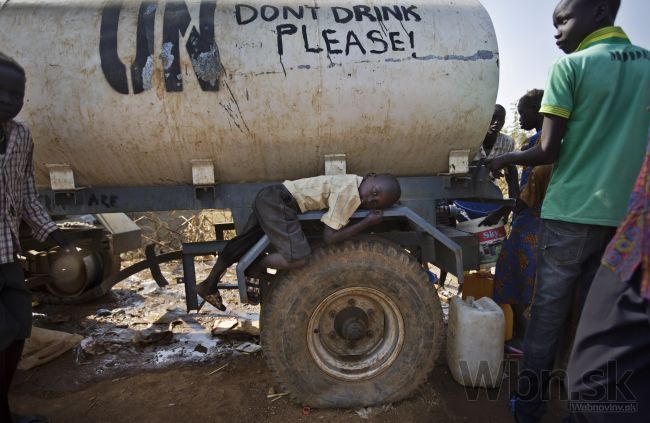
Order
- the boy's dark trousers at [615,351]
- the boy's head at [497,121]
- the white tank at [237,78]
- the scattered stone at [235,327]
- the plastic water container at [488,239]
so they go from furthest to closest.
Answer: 1. the boy's head at [497,121]
2. the scattered stone at [235,327]
3. the plastic water container at [488,239]
4. the white tank at [237,78]
5. the boy's dark trousers at [615,351]

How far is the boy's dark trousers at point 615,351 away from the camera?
142 cm

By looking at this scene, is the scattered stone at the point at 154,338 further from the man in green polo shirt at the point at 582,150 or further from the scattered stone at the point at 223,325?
the man in green polo shirt at the point at 582,150

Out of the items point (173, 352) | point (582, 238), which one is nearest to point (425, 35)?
point (582, 238)

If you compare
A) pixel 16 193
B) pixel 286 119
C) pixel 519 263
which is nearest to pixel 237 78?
pixel 286 119

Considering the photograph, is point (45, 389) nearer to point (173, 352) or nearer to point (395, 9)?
point (173, 352)

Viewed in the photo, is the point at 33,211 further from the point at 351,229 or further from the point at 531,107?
the point at 531,107

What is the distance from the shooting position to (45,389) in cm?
298

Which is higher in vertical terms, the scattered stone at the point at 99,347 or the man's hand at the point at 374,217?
the man's hand at the point at 374,217

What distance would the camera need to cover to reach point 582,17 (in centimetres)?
205

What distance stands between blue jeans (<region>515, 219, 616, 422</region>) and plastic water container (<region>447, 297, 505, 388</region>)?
39 cm

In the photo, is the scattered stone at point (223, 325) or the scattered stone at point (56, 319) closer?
the scattered stone at point (223, 325)

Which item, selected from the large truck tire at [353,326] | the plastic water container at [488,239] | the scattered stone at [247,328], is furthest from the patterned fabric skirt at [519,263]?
the scattered stone at [247,328]

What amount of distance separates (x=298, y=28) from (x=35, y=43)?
1.56 meters

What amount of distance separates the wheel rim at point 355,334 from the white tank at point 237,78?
99 cm
